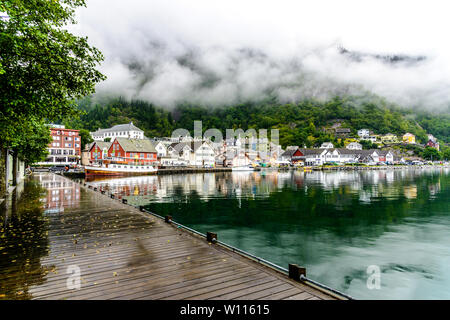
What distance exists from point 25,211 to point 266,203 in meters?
21.5

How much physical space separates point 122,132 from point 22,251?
518 feet

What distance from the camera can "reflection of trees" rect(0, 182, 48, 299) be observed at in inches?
259

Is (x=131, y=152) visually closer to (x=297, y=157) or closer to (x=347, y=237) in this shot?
(x=347, y=237)

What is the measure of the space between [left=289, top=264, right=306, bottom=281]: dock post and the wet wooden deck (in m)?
0.15

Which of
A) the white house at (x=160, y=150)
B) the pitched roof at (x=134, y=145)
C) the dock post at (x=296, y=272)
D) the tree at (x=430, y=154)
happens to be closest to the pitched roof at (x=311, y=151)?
the white house at (x=160, y=150)

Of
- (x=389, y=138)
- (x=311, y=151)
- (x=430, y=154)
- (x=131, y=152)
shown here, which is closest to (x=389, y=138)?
(x=389, y=138)

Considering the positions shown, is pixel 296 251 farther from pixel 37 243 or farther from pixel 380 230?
pixel 37 243

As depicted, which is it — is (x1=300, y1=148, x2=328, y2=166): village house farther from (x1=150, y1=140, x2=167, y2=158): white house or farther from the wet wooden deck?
the wet wooden deck

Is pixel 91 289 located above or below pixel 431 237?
above

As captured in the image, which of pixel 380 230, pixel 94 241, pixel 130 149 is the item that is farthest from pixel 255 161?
pixel 94 241

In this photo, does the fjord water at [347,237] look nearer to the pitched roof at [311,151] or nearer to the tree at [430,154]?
the pitched roof at [311,151]

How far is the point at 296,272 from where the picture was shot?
6.98 metres
